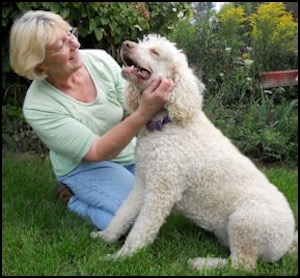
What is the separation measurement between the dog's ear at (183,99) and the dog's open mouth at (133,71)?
0.47 feet

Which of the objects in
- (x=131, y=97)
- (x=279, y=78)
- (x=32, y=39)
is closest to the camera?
(x=131, y=97)

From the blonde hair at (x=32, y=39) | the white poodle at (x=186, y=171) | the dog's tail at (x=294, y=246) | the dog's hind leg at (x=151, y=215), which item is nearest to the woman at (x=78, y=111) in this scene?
the blonde hair at (x=32, y=39)

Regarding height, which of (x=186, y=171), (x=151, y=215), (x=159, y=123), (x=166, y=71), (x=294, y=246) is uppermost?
(x=166, y=71)

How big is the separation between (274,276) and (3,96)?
3272 mm

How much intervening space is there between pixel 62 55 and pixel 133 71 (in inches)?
24.2

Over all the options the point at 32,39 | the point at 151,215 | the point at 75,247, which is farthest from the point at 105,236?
the point at 32,39

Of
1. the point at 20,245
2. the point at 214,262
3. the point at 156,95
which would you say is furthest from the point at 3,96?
the point at 214,262

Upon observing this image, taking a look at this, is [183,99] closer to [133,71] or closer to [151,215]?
[133,71]

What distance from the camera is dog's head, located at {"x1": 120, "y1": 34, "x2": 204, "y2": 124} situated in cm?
289

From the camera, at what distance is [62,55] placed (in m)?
3.33

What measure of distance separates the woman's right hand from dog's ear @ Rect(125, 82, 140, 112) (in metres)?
0.13

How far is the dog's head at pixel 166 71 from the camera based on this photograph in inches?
114

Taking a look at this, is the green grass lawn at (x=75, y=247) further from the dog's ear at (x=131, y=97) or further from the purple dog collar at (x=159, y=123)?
the dog's ear at (x=131, y=97)

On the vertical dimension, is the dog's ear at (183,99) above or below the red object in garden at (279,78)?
above
